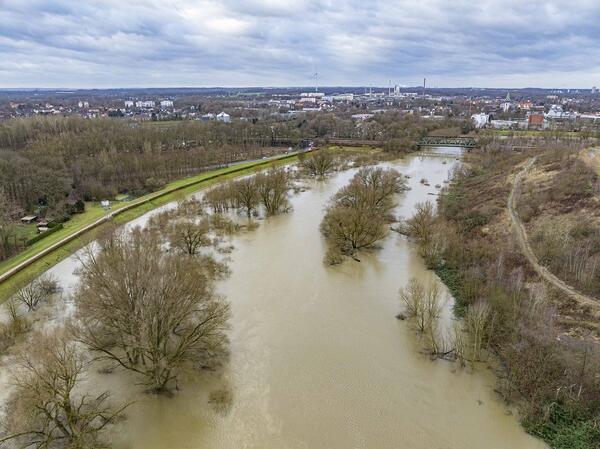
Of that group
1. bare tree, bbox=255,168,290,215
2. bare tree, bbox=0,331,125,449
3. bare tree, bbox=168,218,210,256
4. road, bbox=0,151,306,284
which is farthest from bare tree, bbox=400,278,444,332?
road, bbox=0,151,306,284

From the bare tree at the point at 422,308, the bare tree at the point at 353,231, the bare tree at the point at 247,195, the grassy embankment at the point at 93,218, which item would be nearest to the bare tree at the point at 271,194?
the bare tree at the point at 247,195

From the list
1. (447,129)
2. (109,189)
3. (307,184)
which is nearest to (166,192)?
(109,189)

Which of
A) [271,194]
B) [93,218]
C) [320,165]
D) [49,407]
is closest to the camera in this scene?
[49,407]

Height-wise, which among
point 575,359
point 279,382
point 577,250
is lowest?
point 279,382

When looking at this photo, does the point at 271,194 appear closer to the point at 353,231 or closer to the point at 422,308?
the point at 353,231

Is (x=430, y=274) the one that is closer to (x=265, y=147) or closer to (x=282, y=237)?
(x=282, y=237)

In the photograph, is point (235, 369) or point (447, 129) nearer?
point (235, 369)

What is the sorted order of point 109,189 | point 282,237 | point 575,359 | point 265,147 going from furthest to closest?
point 265,147 < point 109,189 < point 282,237 < point 575,359

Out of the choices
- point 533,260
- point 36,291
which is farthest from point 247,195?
point 533,260
